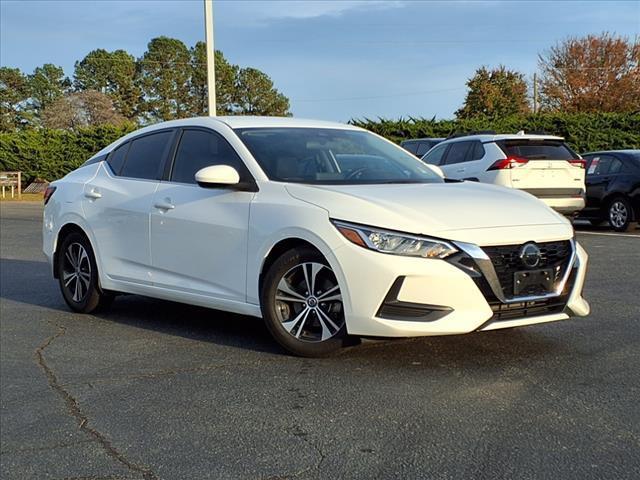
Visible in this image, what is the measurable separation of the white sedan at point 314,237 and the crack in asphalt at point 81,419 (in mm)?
1082

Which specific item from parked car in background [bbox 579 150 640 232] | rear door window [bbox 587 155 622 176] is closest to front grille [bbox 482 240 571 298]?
parked car in background [bbox 579 150 640 232]

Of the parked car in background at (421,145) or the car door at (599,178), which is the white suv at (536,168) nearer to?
the car door at (599,178)

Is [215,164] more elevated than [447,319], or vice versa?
[215,164]

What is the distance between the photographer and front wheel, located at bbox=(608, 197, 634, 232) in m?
13.2

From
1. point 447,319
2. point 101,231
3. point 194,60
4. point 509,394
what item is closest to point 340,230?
point 447,319

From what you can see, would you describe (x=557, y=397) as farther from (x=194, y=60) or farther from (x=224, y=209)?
(x=194, y=60)

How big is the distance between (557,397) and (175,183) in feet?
10.6

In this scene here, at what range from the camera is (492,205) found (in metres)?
4.82

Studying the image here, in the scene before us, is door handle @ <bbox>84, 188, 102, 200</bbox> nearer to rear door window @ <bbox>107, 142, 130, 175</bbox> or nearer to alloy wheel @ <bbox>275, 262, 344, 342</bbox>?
rear door window @ <bbox>107, 142, 130, 175</bbox>

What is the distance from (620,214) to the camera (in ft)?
44.0

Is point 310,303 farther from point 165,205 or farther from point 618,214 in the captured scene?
point 618,214

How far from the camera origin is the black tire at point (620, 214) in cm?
1323

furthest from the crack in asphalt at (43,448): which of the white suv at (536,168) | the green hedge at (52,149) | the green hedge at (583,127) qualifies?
the green hedge at (52,149)

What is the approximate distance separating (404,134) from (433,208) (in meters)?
25.0
